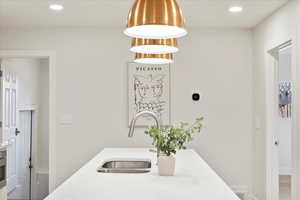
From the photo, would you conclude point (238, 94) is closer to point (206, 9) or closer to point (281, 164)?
point (206, 9)

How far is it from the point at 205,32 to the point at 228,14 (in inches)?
26.0

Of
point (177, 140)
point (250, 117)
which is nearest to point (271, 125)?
point (250, 117)

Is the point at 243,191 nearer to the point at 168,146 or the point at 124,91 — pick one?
the point at 124,91

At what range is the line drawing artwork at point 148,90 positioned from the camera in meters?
4.39

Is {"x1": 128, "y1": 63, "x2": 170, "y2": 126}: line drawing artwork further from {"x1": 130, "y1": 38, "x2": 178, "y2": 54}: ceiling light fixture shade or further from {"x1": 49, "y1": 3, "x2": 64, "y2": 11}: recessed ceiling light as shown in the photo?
{"x1": 130, "y1": 38, "x2": 178, "y2": 54}: ceiling light fixture shade

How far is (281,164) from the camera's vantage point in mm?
7102

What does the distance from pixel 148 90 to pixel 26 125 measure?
9.04 feet

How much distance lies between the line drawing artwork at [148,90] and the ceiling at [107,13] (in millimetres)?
605

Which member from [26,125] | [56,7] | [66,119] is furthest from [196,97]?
[26,125]

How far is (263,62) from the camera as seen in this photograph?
13.4 ft

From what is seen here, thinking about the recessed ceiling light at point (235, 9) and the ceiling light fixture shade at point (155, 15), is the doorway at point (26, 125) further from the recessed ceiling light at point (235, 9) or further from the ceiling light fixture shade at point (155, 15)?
the ceiling light fixture shade at point (155, 15)

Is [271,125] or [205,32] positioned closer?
[271,125]

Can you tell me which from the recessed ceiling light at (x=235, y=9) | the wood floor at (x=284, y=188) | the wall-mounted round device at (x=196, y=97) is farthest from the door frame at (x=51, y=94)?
the wood floor at (x=284, y=188)

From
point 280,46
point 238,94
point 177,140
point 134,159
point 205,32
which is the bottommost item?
point 134,159
